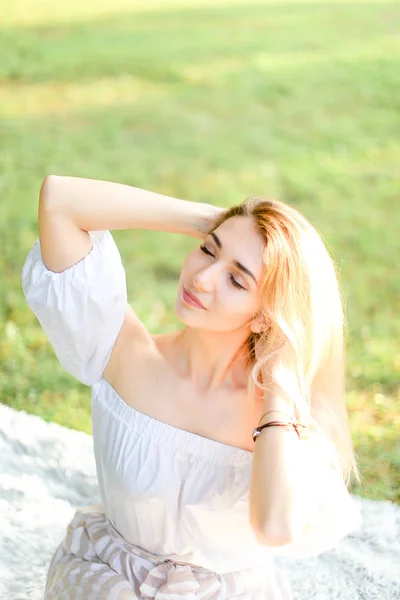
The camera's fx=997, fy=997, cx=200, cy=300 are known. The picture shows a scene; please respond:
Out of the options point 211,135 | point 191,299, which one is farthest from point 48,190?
point 211,135

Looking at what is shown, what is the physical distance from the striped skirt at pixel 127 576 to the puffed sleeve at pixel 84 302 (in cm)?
31

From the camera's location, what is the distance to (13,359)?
11.1 ft

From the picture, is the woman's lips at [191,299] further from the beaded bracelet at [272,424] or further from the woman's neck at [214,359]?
the beaded bracelet at [272,424]

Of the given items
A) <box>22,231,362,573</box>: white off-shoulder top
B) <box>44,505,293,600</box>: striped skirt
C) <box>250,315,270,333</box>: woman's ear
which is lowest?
<box>44,505,293,600</box>: striped skirt

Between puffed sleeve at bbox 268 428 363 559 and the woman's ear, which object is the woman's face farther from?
puffed sleeve at bbox 268 428 363 559

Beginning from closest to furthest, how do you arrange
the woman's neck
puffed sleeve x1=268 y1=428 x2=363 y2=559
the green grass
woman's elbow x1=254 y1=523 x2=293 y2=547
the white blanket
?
woman's elbow x1=254 y1=523 x2=293 y2=547, puffed sleeve x1=268 y1=428 x2=363 y2=559, the woman's neck, the white blanket, the green grass

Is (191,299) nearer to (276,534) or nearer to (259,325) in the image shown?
(259,325)

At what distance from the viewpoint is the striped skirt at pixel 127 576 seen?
5.94 ft

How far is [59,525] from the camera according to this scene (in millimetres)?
2457

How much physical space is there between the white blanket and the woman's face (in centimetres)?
88

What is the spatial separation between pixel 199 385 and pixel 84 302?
0.86ft

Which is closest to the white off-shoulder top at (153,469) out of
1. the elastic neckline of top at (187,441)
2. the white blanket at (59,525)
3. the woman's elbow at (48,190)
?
the elastic neckline of top at (187,441)

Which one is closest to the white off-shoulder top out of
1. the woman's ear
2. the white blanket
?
the woman's ear

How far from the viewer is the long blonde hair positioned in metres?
1.70
